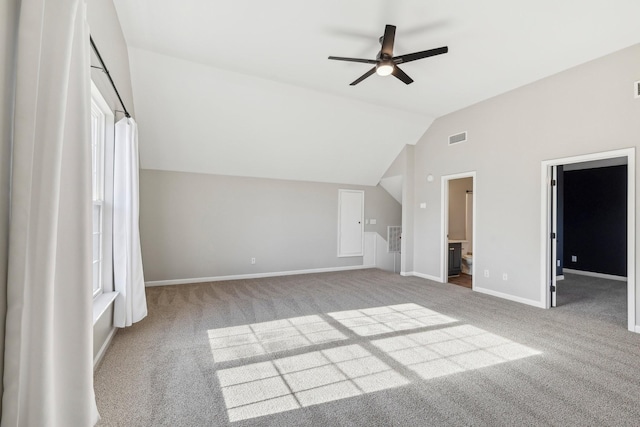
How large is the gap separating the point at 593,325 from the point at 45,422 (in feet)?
15.9

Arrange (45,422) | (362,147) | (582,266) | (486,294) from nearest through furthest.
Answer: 1. (45,422)
2. (486,294)
3. (362,147)
4. (582,266)

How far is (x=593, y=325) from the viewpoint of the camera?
3.52 m

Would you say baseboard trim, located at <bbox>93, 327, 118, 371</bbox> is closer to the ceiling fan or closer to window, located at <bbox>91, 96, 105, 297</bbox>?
window, located at <bbox>91, 96, 105, 297</bbox>

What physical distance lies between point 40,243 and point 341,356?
2.32m

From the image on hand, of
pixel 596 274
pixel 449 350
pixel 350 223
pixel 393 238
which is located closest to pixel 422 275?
pixel 393 238

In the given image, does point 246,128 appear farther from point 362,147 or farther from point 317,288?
point 317,288

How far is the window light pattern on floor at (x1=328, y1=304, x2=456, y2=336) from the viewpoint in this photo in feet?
11.1

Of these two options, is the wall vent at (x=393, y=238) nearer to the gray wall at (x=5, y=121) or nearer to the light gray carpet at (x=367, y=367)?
the light gray carpet at (x=367, y=367)

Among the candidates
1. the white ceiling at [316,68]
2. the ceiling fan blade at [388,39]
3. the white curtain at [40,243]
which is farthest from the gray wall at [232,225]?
the white curtain at [40,243]

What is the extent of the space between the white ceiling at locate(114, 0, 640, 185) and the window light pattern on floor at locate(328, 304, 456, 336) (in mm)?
3128

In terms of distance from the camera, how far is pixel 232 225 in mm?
5801

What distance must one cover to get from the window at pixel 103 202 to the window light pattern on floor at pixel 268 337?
1.19 metres

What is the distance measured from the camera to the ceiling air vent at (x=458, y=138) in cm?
530

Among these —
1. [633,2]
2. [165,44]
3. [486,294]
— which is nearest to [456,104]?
[633,2]
